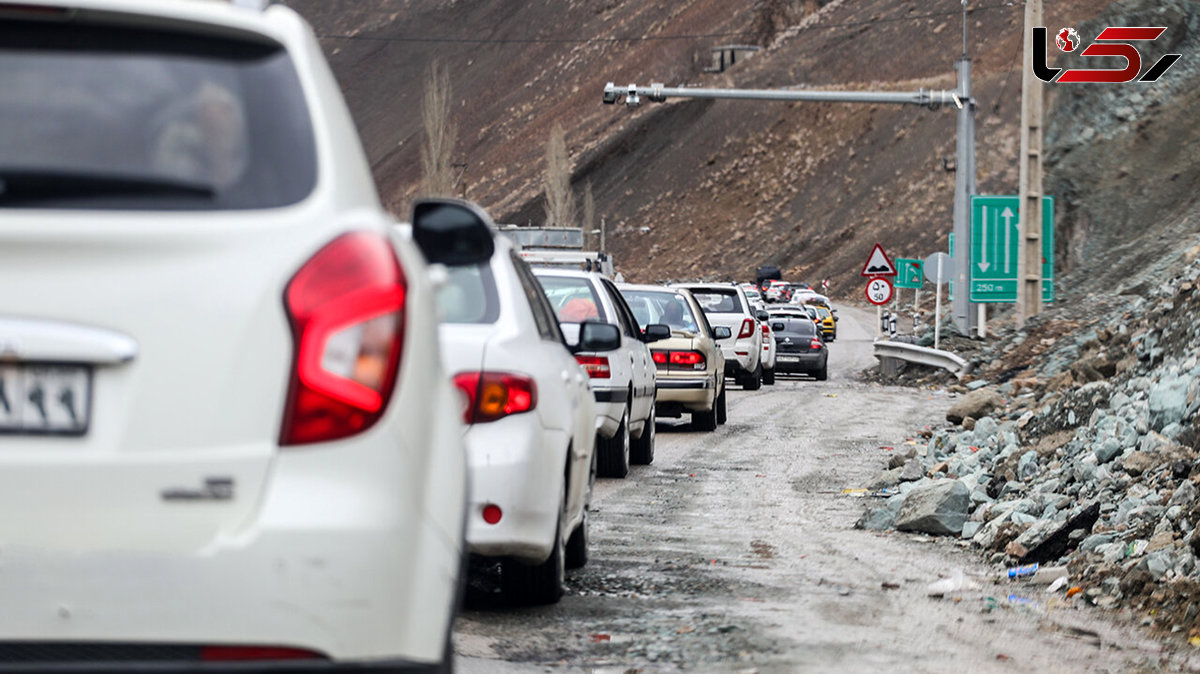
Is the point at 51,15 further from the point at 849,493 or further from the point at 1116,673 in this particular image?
the point at 849,493

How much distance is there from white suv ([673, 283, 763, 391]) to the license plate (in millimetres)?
25299

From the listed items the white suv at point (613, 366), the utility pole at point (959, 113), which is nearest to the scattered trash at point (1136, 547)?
the white suv at point (613, 366)

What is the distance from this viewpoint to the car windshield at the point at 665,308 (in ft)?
66.4

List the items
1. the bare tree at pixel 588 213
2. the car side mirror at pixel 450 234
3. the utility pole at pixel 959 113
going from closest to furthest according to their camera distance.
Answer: the car side mirror at pixel 450 234 → the utility pole at pixel 959 113 → the bare tree at pixel 588 213

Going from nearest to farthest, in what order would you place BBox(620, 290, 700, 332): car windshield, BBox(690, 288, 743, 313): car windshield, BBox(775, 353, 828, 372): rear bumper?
BBox(620, 290, 700, 332): car windshield < BBox(690, 288, 743, 313): car windshield < BBox(775, 353, 828, 372): rear bumper

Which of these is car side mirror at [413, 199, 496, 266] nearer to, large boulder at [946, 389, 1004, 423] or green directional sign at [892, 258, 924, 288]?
large boulder at [946, 389, 1004, 423]

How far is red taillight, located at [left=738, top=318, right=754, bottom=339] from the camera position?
29.3m

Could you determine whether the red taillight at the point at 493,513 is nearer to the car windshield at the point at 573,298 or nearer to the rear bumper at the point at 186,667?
the rear bumper at the point at 186,667

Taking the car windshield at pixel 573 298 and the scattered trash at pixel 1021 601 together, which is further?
the car windshield at pixel 573 298

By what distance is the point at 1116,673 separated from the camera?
631 centimetres

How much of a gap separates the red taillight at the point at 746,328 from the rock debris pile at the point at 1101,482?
40.0 feet

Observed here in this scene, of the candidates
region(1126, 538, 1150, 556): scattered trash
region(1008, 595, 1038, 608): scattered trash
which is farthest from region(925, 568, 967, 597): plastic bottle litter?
region(1126, 538, 1150, 556): scattered trash

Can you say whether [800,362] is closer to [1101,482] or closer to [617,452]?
[617,452]

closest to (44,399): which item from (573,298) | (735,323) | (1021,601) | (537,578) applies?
(537,578)
